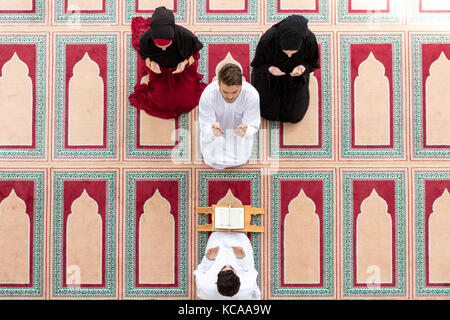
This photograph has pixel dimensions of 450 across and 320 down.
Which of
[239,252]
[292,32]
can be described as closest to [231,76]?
[292,32]

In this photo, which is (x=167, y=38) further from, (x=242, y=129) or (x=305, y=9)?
(x=305, y=9)

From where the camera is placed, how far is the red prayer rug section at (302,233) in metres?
2.57

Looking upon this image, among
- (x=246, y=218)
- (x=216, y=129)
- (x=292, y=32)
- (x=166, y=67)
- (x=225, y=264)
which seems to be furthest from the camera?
(x=246, y=218)

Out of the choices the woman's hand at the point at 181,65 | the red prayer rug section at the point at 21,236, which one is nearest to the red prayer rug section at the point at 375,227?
the woman's hand at the point at 181,65

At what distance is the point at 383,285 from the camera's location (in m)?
2.56

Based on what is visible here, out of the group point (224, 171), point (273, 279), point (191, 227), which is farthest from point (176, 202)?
point (273, 279)

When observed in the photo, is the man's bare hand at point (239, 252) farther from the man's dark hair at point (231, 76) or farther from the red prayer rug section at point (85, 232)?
the man's dark hair at point (231, 76)

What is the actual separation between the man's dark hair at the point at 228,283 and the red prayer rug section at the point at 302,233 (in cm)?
40

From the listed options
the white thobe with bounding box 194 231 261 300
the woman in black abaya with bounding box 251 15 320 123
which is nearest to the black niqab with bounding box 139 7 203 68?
the woman in black abaya with bounding box 251 15 320 123

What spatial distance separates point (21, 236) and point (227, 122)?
1.46m

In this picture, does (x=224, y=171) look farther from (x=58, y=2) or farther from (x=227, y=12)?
(x=58, y=2)

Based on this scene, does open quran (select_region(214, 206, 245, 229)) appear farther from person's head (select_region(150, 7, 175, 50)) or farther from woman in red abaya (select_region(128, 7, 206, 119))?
person's head (select_region(150, 7, 175, 50))

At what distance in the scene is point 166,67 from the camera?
2.28 meters

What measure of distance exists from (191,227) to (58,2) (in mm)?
1618
